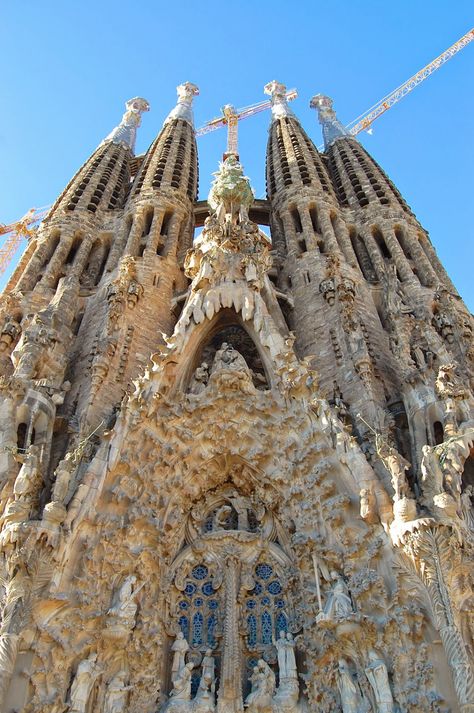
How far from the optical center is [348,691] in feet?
26.8

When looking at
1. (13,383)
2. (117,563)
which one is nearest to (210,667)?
(117,563)

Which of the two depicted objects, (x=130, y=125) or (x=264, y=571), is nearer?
(x=264, y=571)

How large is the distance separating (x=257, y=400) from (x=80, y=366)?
4.31m

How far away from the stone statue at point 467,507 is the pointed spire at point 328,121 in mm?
20168

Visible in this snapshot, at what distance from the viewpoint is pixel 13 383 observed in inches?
438

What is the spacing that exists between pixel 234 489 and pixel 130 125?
70.8ft

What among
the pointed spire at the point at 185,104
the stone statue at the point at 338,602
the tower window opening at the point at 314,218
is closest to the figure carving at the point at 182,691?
the stone statue at the point at 338,602

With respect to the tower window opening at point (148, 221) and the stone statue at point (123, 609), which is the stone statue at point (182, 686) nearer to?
the stone statue at point (123, 609)

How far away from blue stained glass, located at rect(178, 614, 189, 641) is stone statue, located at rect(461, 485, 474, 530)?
4.30m

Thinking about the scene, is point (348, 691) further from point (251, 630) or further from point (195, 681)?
point (195, 681)

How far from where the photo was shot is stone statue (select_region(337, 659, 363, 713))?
802 cm

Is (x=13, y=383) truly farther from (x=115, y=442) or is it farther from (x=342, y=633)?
(x=342, y=633)

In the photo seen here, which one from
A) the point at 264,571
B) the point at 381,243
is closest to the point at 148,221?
the point at 381,243

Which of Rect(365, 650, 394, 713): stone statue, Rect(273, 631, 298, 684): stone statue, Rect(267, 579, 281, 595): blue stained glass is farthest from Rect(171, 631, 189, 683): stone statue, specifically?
Rect(365, 650, 394, 713): stone statue
